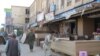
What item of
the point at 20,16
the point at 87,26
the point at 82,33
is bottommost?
the point at 82,33

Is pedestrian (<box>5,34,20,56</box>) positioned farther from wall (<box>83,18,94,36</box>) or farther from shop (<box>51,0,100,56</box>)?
wall (<box>83,18,94,36</box>)

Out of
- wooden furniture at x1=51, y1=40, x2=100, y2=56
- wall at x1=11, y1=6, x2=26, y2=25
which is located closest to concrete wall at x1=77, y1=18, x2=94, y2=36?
wooden furniture at x1=51, y1=40, x2=100, y2=56

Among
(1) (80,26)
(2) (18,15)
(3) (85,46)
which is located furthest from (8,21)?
(3) (85,46)

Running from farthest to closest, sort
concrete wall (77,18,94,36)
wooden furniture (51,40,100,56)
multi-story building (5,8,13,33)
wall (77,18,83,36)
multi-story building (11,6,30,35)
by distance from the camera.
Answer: multi-story building (11,6,30,35)
multi-story building (5,8,13,33)
wall (77,18,83,36)
concrete wall (77,18,94,36)
wooden furniture (51,40,100,56)

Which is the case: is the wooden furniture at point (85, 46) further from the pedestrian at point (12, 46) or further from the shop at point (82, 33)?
the pedestrian at point (12, 46)

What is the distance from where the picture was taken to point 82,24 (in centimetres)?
1802

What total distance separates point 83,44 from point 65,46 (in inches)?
81.8

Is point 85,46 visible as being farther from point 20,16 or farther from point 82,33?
point 20,16

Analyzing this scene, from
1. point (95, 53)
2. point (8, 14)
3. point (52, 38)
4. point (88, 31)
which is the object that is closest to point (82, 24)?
point (88, 31)

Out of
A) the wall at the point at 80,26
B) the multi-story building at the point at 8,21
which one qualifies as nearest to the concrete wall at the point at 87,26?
the wall at the point at 80,26

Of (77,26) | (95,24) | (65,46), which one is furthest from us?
(77,26)

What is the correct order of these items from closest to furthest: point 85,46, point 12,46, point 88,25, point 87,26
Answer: point 12,46 < point 85,46 < point 88,25 < point 87,26

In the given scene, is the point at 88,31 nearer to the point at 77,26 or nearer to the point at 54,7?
the point at 77,26

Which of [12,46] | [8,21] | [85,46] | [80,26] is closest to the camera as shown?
[12,46]
